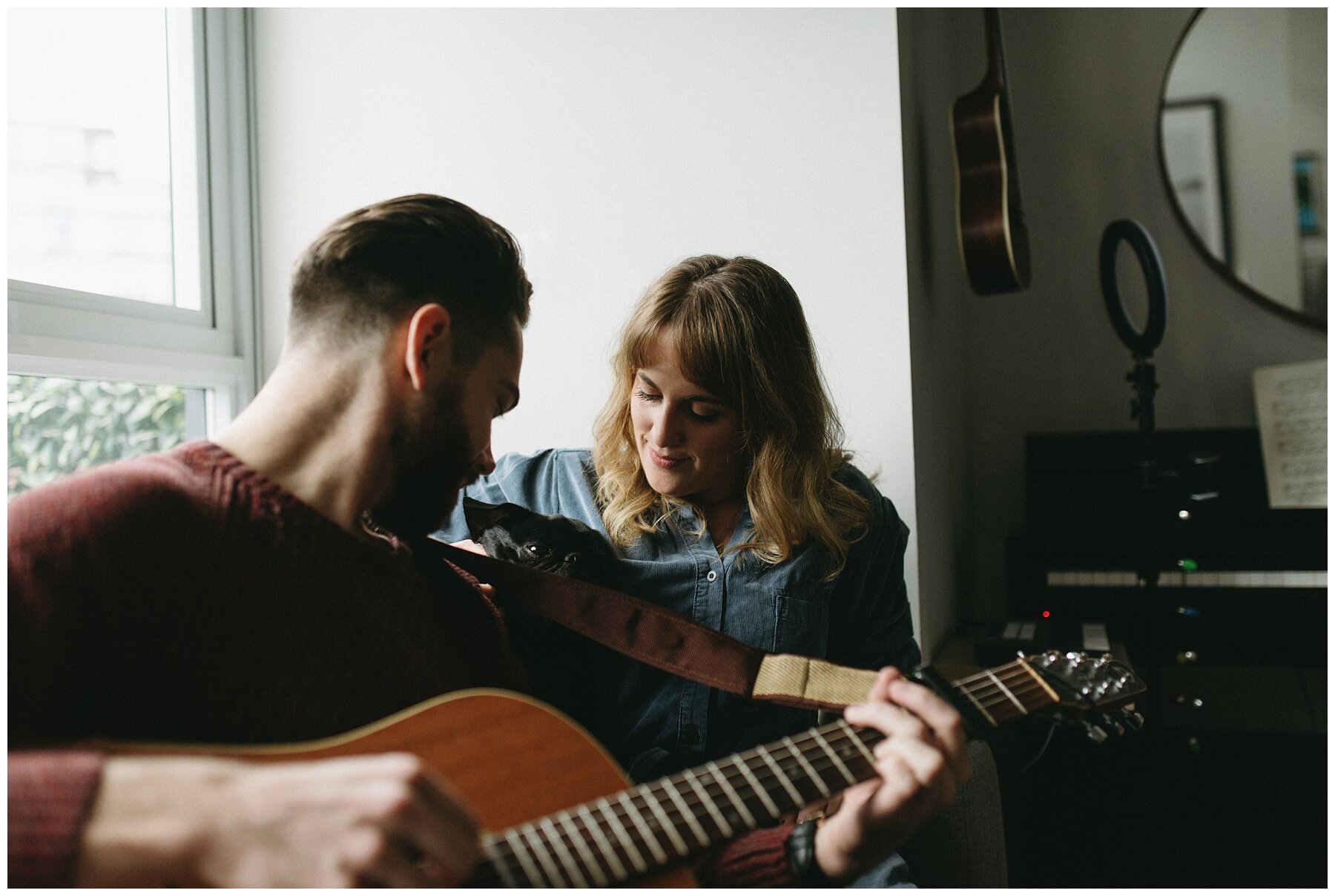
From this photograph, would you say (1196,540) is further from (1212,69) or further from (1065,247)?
(1212,69)

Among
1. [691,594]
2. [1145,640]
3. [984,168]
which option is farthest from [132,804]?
[1145,640]

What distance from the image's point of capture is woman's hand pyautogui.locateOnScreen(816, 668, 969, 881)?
2.71 ft

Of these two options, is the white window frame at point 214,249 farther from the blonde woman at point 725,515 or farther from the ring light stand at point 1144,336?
the ring light stand at point 1144,336

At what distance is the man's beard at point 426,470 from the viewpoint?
2.77ft

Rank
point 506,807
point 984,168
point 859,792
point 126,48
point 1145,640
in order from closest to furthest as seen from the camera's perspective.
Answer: point 506,807 < point 859,792 < point 126,48 < point 984,168 < point 1145,640

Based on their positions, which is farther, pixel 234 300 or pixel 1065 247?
pixel 1065 247

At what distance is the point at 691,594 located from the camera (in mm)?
1308

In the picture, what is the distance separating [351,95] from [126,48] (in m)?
0.36

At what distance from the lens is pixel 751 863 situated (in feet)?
3.12

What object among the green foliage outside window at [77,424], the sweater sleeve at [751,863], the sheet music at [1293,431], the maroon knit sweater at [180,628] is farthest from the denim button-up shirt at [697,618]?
the sheet music at [1293,431]

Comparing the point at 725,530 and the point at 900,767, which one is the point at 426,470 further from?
the point at 725,530

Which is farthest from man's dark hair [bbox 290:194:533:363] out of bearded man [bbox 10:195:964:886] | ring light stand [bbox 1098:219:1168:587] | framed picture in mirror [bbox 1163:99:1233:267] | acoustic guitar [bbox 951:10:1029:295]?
framed picture in mirror [bbox 1163:99:1233:267]

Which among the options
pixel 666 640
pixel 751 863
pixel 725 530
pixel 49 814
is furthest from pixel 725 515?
pixel 49 814

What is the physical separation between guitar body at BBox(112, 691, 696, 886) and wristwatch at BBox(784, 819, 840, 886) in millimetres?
214
